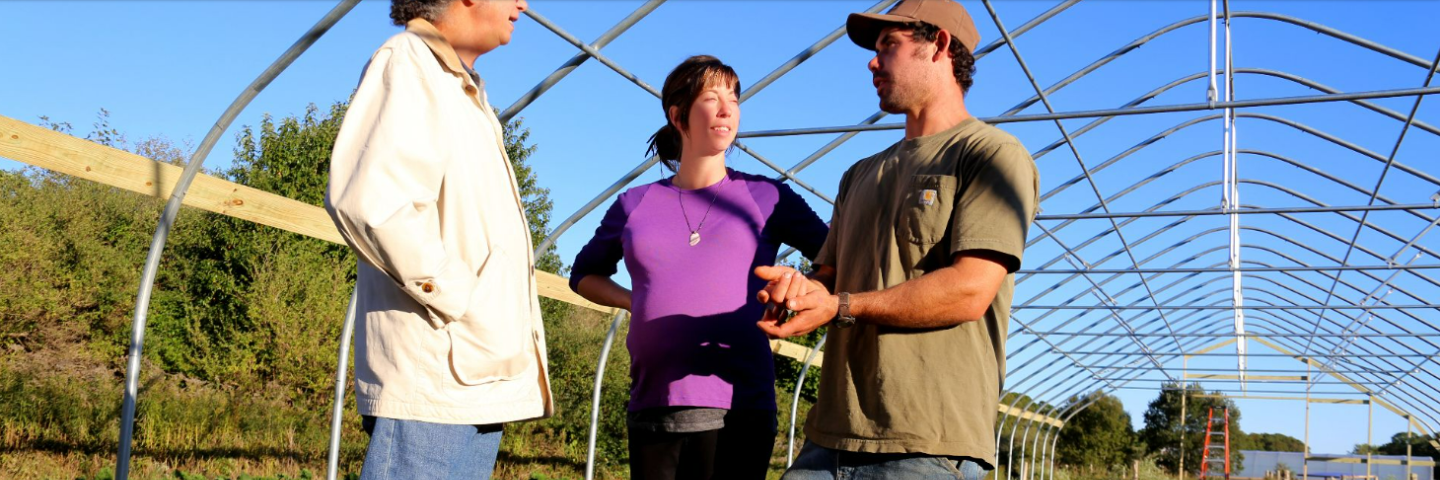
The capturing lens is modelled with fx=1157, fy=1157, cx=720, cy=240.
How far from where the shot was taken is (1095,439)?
30500mm

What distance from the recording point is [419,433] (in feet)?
6.20

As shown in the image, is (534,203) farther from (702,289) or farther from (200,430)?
(702,289)

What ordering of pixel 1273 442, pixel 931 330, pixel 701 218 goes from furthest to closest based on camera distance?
pixel 1273 442 < pixel 701 218 < pixel 931 330

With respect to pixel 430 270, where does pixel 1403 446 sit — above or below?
below

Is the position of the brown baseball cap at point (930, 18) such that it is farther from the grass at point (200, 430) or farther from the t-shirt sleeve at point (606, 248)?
the grass at point (200, 430)

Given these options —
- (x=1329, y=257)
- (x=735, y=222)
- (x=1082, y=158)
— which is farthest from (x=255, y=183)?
(x=735, y=222)

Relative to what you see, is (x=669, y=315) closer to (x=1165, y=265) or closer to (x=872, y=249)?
(x=872, y=249)

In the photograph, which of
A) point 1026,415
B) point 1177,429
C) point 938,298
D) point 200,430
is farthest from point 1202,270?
point 1177,429

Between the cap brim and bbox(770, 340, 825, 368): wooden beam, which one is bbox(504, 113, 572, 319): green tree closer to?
bbox(770, 340, 825, 368): wooden beam

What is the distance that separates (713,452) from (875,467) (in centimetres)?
56

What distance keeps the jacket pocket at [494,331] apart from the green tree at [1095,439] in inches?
1182

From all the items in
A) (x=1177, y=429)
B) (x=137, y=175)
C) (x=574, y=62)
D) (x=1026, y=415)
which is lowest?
(x=1177, y=429)

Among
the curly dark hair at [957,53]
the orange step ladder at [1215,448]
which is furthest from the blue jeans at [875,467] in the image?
the orange step ladder at [1215,448]

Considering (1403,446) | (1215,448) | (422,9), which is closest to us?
(422,9)
